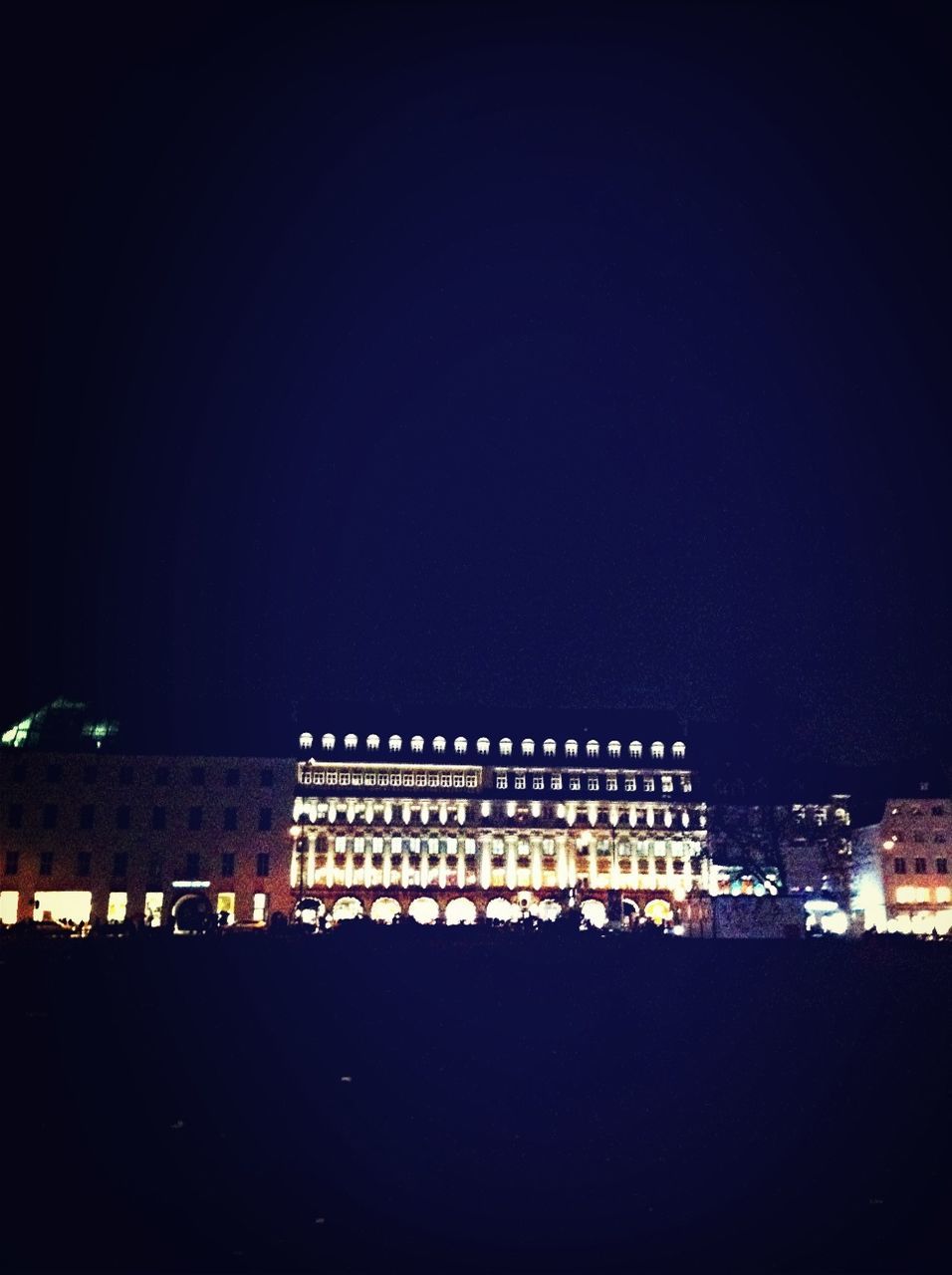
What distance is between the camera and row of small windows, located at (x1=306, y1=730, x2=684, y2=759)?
10056cm

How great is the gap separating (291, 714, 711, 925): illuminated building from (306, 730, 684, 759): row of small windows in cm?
12

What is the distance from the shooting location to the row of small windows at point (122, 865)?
86.2m

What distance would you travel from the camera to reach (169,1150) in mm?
22391

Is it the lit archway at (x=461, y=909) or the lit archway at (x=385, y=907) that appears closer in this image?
the lit archway at (x=385, y=907)

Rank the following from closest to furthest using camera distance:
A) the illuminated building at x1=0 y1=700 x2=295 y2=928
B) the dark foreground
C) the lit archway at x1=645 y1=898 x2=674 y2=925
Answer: the dark foreground → the illuminated building at x1=0 y1=700 x2=295 y2=928 → the lit archway at x1=645 y1=898 x2=674 y2=925

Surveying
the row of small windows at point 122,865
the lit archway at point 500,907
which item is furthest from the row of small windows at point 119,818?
the lit archway at point 500,907

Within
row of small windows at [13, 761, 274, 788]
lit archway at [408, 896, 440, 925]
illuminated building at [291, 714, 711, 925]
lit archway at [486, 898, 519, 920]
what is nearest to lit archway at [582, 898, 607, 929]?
illuminated building at [291, 714, 711, 925]

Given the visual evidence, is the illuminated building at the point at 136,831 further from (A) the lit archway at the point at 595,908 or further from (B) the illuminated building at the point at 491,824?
(A) the lit archway at the point at 595,908

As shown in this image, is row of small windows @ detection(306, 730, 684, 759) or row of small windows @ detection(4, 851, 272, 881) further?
row of small windows @ detection(306, 730, 684, 759)

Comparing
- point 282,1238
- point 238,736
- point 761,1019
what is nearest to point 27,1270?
point 282,1238

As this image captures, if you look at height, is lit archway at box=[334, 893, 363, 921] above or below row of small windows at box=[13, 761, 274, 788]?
below

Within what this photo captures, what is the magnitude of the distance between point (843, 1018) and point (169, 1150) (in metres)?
21.1

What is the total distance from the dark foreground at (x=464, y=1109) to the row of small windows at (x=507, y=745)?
191 ft

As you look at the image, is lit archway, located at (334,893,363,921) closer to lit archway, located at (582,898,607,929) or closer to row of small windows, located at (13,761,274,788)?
row of small windows, located at (13,761,274,788)
